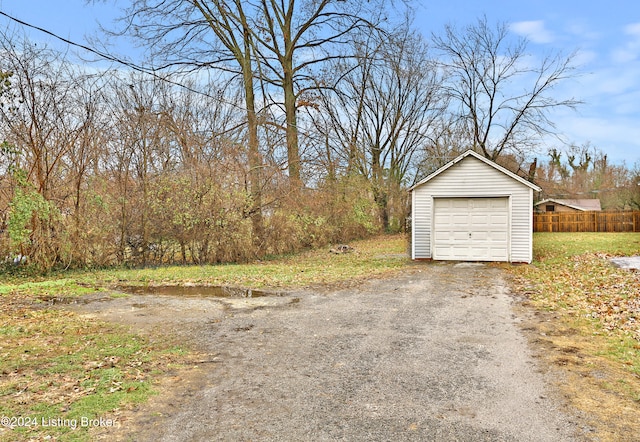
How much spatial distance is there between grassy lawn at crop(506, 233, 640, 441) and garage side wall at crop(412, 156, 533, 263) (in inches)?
73.8

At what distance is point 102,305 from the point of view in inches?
330

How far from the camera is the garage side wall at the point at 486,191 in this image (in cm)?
1405

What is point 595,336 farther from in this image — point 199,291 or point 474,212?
point 474,212

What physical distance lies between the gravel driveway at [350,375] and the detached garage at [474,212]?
6.14 metres

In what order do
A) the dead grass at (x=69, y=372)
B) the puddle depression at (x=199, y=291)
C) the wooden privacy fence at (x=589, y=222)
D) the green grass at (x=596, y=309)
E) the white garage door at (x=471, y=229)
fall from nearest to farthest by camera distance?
the dead grass at (x=69, y=372) → the green grass at (x=596, y=309) → the puddle depression at (x=199, y=291) → the white garage door at (x=471, y=229) → the wooden privacy fence at (x=589, y=222)

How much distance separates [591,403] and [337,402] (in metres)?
2.22

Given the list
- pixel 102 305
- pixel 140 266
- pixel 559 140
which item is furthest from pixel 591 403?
pixel 559 140

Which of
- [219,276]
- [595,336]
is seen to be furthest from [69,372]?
[219,276]

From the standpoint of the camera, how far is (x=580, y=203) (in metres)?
46.9

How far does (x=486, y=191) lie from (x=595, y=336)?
28.4 feet

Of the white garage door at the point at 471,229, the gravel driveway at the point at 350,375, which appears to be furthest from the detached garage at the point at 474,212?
the gravel driveway at the point at 350,375

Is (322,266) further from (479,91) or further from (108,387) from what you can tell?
(479,91)

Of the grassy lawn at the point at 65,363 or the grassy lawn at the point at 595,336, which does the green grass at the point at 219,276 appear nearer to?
the grassy lawn at the point at 65,363

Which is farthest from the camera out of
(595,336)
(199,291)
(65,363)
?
(199,291)
